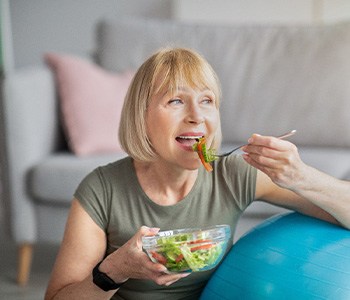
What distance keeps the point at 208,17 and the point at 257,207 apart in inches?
91.0

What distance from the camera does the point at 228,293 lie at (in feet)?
5.67

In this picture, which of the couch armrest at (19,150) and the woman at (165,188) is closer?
the woman at (165,188)

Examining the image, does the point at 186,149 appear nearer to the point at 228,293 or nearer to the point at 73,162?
the point at 228,293

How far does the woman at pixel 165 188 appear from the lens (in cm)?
172

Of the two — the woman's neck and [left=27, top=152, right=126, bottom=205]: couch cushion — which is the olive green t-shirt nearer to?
the woman's neck

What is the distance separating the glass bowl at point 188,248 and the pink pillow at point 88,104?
205cm

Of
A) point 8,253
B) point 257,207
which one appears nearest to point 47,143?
point 8,253

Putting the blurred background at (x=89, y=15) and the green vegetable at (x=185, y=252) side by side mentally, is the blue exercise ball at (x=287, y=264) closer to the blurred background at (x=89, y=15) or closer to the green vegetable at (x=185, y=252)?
the green vegetable at (x=185, y=252)

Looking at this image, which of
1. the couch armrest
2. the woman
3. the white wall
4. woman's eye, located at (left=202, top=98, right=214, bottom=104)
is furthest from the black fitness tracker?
the white wall

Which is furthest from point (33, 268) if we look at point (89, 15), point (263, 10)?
point (89, 15)

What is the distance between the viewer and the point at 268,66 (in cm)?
361

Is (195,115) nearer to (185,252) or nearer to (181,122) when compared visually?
(181,122)

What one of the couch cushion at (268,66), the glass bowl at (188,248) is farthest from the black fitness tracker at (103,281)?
the couch cushion at (268,66)

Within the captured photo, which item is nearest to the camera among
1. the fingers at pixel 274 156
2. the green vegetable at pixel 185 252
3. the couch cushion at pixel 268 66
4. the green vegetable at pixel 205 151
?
the green vegetable at pixel 185 252
